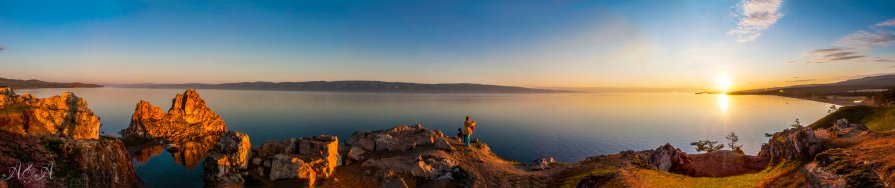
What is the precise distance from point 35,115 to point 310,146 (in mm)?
31372

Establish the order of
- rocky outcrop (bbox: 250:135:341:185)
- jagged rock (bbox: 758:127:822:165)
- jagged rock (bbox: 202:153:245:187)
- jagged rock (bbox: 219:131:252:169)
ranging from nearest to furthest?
jagged rock (bbox: 758:127:822:165)
rocky outcrop (bbox: 250:135:341:185)
jagged rock (bbox: 202:153:245:187)
jagged rock (bbox: 219:131:252:169)

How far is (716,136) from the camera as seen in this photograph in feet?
294

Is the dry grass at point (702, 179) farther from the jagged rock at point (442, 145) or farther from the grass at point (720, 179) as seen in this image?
the jagged rock at point (442, 145)

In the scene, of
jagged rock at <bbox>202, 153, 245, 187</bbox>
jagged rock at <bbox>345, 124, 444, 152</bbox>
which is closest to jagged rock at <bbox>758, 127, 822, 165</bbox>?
jagged rock at <bbox>345, 124, 444, 152</bbox>

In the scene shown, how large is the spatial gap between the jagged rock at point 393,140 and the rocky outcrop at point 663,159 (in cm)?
2067

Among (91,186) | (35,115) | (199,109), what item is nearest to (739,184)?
(91,186)

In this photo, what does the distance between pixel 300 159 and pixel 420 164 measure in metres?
9.94

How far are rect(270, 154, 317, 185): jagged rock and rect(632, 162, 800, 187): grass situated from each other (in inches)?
964

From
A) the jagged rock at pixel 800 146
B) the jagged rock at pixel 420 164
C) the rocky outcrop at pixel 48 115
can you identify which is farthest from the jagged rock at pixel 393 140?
the jagged rock at pixel 800 146

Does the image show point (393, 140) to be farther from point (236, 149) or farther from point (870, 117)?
point (870, 117)

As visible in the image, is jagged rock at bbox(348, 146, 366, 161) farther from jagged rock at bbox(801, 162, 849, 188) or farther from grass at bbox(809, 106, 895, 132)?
grass at bbox(809, 106, 895, 132)

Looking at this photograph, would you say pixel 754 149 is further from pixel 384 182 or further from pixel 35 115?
pixel 35 115

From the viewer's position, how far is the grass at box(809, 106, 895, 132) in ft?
157

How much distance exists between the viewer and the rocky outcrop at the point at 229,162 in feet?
102
